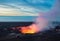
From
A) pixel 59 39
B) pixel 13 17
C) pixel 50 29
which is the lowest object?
pixel 59 39

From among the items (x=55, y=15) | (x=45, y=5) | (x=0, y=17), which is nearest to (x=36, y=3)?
(x=45, y=5)

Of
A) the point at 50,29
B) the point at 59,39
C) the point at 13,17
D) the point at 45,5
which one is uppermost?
the point at 45,5

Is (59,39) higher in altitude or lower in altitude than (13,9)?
lower

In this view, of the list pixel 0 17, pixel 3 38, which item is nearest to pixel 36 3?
pixel 0 17

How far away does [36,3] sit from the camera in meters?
1.28

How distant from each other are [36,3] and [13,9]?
9.2 inches

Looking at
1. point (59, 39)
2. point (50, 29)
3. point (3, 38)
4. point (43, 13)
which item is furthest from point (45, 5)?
point (3, 38)

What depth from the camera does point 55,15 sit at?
50.9 inches

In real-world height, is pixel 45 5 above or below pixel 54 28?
above

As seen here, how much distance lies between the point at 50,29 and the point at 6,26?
45cm

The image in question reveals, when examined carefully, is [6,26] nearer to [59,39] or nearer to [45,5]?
[45,5]

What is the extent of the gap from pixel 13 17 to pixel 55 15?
0.42 metres

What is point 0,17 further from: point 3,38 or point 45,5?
point 45,5

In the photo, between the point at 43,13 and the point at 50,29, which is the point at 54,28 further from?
the point at 43,13
